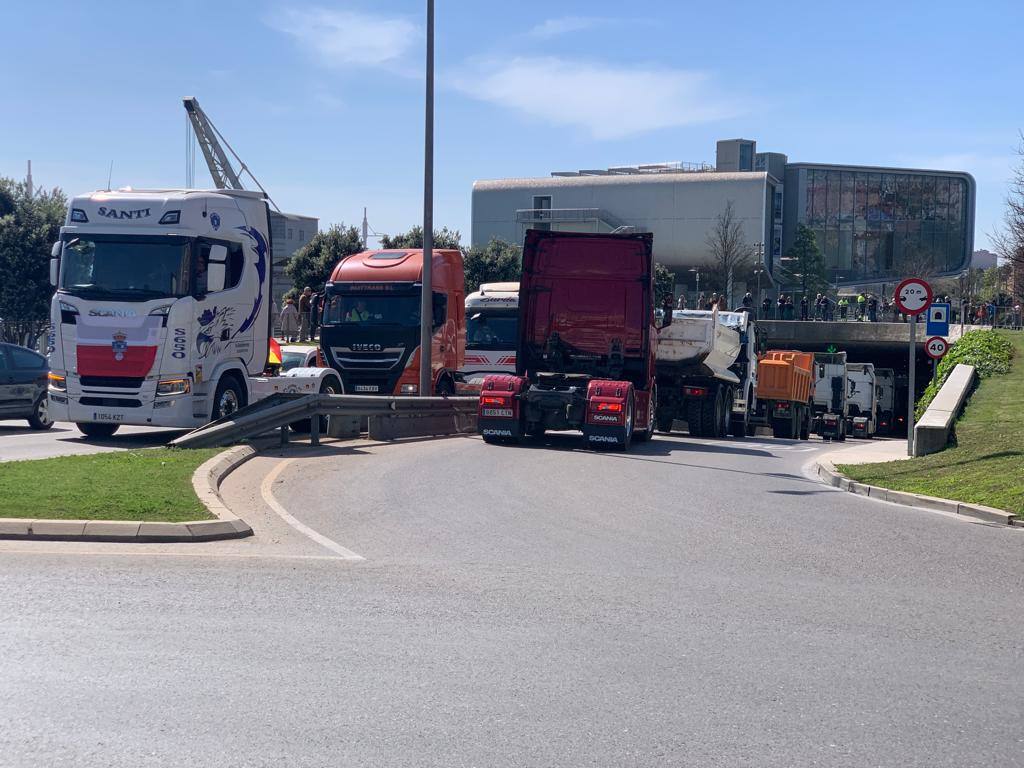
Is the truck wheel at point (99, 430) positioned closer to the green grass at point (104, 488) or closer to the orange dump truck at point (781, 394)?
the green grass at point (104, 488)

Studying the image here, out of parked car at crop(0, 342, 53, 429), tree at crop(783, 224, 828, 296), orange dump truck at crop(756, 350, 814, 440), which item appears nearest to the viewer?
parked car at crop(0, 342, 53, 429)

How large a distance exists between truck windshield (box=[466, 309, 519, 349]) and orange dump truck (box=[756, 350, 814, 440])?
9204 millimetres

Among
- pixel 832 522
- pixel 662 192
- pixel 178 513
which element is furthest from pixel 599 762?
pixel 662 192

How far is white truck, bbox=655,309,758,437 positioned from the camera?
26469mm

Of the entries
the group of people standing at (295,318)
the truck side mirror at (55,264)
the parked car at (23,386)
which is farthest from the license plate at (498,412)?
the group of people standing at (295,318)

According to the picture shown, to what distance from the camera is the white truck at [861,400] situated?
4112 cm

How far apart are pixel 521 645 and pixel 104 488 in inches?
236

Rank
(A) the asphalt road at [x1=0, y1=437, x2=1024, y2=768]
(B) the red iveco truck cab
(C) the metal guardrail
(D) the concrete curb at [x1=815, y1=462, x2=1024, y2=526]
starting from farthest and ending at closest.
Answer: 1. (B) the red iveco truck cab
2. (C) the metal guardrail
3. (D) the concrete curb at [x1=815, y1=462, x2=1024, y2=526]
4. (A) the asphalt road at [x1=0, y1=437, x2=1024, y2=768]

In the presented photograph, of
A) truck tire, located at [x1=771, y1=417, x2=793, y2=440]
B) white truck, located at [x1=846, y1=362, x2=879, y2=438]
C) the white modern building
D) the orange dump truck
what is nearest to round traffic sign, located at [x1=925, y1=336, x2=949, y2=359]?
the orange dump truck

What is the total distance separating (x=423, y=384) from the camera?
75.4 feet

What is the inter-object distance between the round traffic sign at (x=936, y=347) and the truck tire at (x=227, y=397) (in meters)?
16.6

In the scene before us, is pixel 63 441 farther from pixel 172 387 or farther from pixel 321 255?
pixel 321 255

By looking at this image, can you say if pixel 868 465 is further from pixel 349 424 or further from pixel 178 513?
pixel 178 513

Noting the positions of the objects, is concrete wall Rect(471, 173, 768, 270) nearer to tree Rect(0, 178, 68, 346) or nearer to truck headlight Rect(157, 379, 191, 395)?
tree Rect(0, 178, 68, 346)
